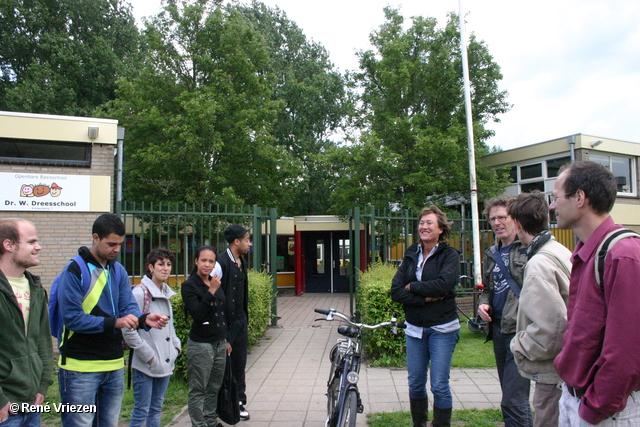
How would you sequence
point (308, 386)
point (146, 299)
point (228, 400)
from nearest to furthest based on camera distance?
point (146, 299)
point (228, 400)
point (308, 386)

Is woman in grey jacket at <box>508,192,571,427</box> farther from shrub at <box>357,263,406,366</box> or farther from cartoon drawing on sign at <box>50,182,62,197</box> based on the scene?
cartoon drawing on sign at <box>50,182,62,197</box>

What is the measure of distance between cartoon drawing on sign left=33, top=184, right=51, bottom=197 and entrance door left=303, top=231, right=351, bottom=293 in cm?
1137

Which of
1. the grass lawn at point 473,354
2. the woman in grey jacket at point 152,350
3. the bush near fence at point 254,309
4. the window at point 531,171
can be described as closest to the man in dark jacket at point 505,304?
the grass lawn at point 473,354

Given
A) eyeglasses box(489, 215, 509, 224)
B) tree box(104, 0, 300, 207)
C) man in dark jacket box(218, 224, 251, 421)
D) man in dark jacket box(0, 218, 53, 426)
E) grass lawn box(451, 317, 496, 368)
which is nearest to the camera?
man in dark jacket box(0, 218, 53, 426)

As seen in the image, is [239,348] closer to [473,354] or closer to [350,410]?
[350,410]

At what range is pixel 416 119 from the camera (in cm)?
1689

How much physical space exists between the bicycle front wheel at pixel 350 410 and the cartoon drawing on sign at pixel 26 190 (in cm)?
698

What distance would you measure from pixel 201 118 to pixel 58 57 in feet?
35.3

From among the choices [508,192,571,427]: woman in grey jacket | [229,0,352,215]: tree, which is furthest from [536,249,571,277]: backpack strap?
[229,0,352,215]: tree

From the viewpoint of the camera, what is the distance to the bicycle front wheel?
3480mm

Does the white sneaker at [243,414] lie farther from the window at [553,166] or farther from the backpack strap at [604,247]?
the window at [553,166]

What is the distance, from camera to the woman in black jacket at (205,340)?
12.7 ft

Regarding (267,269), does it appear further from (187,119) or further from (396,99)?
(396,99)

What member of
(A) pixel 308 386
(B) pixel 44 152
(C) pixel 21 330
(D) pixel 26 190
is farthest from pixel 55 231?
(C) pixel 21 330
